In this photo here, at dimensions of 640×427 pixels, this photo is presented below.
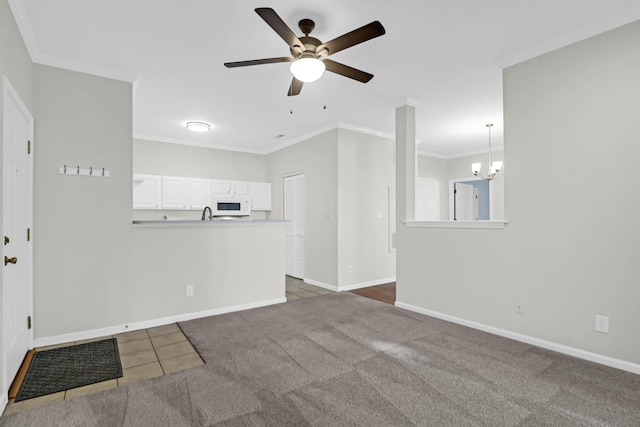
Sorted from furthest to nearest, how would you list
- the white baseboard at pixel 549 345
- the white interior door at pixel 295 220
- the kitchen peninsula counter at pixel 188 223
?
the white interior door at pixel 295 220
the kitchen peninsula counter at pixel 188 223
the white baseboard at pixel 549 345

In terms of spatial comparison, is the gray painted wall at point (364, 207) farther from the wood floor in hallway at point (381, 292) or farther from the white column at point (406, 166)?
the white column at point (406, 166)

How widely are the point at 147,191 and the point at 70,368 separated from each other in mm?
3528

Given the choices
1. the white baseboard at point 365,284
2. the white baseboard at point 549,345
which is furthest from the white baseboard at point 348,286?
the white baseboard at point 549,345

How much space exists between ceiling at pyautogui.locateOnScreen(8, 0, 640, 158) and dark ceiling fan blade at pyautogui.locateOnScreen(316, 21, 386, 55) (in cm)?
26

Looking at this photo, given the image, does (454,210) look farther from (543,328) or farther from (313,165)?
(543,328)

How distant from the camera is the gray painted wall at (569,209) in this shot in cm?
Answer: 243

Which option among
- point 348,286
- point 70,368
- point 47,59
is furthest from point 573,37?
point 70,368

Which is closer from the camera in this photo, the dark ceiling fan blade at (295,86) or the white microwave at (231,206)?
the dark ceiling fan blade at (295,86)

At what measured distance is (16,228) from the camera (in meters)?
2.40

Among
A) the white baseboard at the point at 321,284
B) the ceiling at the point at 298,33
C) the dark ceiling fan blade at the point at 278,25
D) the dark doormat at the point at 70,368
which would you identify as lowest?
the dark doormat at the point at 70,368

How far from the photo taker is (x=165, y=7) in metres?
2.28

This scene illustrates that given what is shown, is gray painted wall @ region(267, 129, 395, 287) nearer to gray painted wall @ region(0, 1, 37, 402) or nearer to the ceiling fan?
the ceiling fan

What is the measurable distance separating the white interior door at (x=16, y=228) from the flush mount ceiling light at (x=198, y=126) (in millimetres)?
2283

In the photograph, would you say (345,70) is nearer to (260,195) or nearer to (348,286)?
(348,286)
